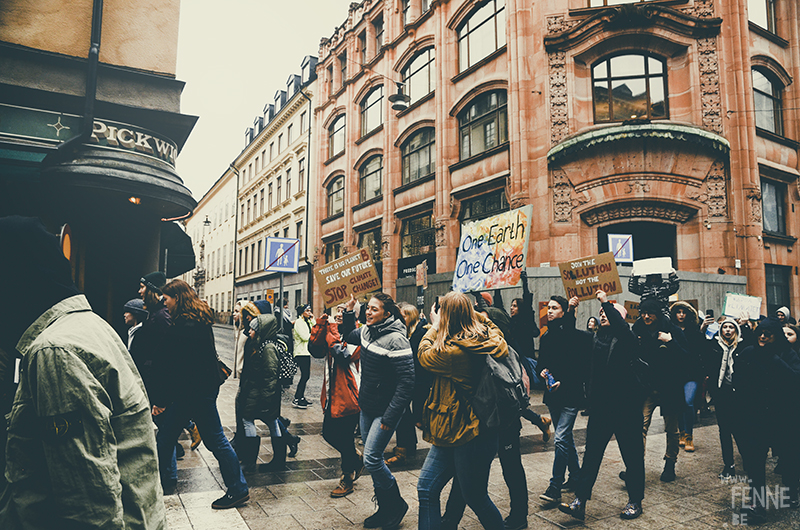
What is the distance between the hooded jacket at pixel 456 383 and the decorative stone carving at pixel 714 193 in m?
15.5

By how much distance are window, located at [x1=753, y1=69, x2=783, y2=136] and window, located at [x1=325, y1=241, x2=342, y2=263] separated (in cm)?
2097

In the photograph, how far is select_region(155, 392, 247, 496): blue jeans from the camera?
4809mm

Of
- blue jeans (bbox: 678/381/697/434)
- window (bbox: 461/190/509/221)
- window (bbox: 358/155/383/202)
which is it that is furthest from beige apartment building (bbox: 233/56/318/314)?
blue jeans (bbox: 678/381/697/434)

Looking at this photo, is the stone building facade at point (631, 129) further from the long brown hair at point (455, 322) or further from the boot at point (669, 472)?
the long brown hair at point (455, 322)

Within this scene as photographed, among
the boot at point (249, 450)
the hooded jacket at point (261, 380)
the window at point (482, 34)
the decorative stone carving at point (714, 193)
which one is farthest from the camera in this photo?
the window at point (482, 34)

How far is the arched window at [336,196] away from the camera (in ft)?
104

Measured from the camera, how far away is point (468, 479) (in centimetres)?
359

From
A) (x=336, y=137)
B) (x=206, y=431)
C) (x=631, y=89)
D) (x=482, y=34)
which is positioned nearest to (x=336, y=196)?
(x=336, y=137)

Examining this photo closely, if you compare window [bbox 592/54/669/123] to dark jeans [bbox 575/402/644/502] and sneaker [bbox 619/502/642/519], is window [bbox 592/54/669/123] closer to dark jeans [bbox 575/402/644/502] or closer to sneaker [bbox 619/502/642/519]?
dark jeans [bbox 575/402/644/502]

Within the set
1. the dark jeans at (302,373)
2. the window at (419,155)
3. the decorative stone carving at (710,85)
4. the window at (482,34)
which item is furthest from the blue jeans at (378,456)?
the window at (419,155)

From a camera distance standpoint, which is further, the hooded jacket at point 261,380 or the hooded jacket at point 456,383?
the hooded jacket at point 261,380

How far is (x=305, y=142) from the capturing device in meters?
35.9

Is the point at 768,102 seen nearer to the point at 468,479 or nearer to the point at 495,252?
the point at 495,252

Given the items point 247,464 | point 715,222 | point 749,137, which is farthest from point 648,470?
point 749,137
